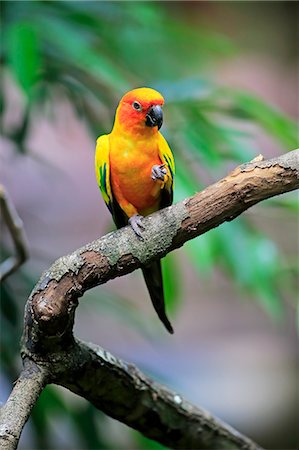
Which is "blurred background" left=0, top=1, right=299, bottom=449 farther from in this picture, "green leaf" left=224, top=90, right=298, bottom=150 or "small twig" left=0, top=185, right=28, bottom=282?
"small twig" left=0, top=185, right=28, bottom=282

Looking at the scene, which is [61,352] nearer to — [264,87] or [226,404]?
[226,404]

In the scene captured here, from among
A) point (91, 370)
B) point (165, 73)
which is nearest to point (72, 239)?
point (165, 73)

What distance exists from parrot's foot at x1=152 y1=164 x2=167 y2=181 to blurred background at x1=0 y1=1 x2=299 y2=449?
18 centimetres

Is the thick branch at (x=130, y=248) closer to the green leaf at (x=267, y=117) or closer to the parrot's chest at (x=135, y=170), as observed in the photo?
the parrot's chest at (x=135, y=170)

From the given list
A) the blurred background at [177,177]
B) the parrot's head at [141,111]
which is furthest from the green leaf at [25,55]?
the parrot's head at [141,111]

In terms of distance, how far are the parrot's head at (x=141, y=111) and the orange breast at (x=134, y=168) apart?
0.02 m

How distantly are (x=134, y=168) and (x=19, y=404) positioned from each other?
0.28 meters

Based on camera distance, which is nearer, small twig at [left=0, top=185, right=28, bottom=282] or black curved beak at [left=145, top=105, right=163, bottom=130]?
black curved beak at [left=145, top=105, right=163, bottom=130]

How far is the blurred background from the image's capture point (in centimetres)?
108

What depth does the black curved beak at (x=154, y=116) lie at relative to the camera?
0.71 m

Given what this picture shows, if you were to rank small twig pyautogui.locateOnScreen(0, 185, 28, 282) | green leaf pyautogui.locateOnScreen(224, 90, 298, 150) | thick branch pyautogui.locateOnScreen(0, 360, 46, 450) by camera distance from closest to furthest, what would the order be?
thick branch pyautogui.locateOnScreen(0, 360, 46, 450)
small twig pyautogui.locateOnScreen(0, 185, 28, 282)
green leaf pyautogui.locateOnScreen(224, 90, 298, 150)

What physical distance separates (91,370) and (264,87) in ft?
7.02

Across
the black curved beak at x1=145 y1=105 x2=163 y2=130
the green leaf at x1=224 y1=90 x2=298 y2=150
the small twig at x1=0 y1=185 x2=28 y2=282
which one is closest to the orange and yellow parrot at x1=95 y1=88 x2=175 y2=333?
the black curved beak at x1=145 y1=105 x2=163 y2=130

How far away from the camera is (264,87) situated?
107 inches
